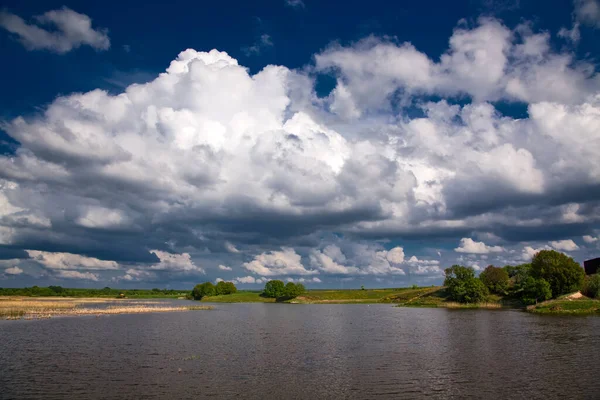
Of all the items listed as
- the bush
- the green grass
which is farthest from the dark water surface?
the bush

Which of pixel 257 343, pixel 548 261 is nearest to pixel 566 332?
pixel 257 343

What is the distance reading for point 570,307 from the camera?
128 m

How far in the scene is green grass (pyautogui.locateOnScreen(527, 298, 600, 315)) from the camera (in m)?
123

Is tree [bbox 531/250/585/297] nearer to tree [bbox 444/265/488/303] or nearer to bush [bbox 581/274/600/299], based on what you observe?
bush [bbox 581/274/600/299]

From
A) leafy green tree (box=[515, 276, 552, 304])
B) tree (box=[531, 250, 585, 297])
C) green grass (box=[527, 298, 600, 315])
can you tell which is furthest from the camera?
tree (box=[531, 250, 585, 297])

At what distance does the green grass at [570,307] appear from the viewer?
405ft

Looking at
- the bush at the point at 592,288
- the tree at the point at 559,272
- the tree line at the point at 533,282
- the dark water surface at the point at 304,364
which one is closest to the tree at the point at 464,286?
the tree line at the point at 533,282

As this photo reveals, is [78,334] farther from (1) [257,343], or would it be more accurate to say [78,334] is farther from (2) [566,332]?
(2) [566,332]

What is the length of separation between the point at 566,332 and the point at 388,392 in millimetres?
56197

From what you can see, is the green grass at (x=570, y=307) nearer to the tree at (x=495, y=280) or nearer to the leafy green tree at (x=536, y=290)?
the leafy green tree at (x=536, y=290)

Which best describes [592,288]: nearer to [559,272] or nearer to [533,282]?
[559,272]

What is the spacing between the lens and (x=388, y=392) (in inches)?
1515

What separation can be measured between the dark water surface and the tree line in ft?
224

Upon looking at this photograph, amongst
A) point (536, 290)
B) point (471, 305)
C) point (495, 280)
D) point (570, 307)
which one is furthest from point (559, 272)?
point (495, 280)
